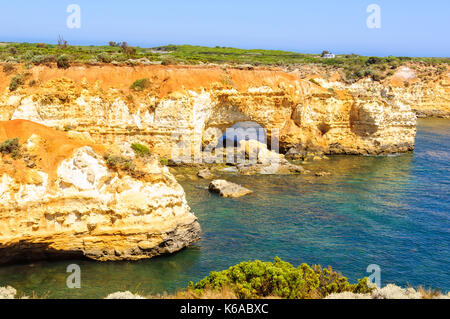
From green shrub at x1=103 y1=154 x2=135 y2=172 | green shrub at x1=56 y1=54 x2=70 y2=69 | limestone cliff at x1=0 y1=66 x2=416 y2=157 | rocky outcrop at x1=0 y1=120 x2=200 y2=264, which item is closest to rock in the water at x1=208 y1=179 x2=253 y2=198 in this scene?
limestone cliff at x1=0 y1=66 x2=416 y2=157

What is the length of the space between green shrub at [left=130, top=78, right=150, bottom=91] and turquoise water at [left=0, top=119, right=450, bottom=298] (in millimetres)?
13078

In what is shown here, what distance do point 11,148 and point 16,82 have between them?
21611 mm

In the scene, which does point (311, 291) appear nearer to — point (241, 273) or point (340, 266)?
point (241, 273)

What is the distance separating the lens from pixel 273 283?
57.0ft

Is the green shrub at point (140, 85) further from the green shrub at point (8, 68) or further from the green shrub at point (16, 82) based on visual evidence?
the green shrub at point (8, 68)

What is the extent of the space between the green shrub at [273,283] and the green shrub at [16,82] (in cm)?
3266

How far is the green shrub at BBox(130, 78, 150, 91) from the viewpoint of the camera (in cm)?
4459

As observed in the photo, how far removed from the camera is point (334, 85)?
188 ft

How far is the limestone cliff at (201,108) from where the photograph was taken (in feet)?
137

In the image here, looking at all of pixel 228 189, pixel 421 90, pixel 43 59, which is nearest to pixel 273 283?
pixel 228 189

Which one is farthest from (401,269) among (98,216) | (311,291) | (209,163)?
(209,163)
